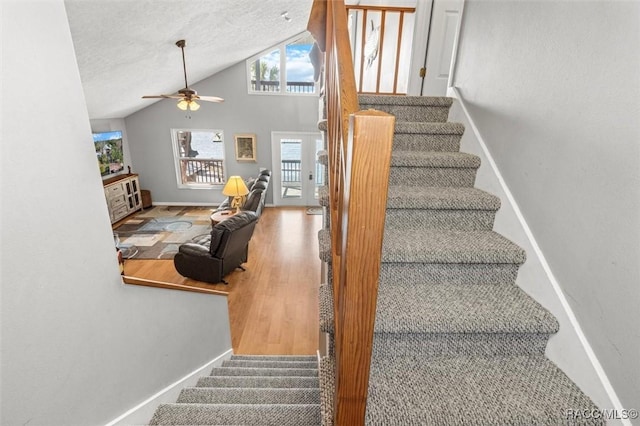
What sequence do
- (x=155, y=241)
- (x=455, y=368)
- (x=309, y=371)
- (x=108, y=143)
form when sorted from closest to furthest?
(x=455, y=368) < (x=309, y=371) < (x=155, y=241) < (x=108, y=143)

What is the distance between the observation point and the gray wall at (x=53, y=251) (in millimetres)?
877

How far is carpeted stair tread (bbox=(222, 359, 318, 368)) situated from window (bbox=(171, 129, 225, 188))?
5.47m

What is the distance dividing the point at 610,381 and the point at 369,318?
2.59 ft

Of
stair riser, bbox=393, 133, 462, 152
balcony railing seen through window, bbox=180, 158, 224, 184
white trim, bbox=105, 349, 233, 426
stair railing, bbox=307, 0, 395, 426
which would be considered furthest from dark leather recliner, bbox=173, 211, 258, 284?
balcony railing seen through window, bbox=180, 158, 224, 184

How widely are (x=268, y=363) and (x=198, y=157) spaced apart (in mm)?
5996

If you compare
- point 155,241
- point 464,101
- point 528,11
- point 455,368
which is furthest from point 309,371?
point 155,241

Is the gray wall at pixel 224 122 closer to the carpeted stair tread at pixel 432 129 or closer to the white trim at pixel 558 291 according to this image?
the carpeted stair tread at pixel 432 129

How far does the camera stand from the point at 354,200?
62 centimetres

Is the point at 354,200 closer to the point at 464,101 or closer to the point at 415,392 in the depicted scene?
the point at 415,392

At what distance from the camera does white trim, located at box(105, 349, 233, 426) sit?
1454 millimetres

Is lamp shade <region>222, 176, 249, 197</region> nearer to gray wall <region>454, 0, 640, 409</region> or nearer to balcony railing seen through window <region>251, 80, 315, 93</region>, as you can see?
balcony railing seen through window <region>251, 80, 315, 93</region>

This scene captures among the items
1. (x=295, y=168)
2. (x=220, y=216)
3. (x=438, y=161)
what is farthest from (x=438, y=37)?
(x=295, y=168)

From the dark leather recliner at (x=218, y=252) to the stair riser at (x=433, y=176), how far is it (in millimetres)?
2606

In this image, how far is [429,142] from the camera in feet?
6.18
